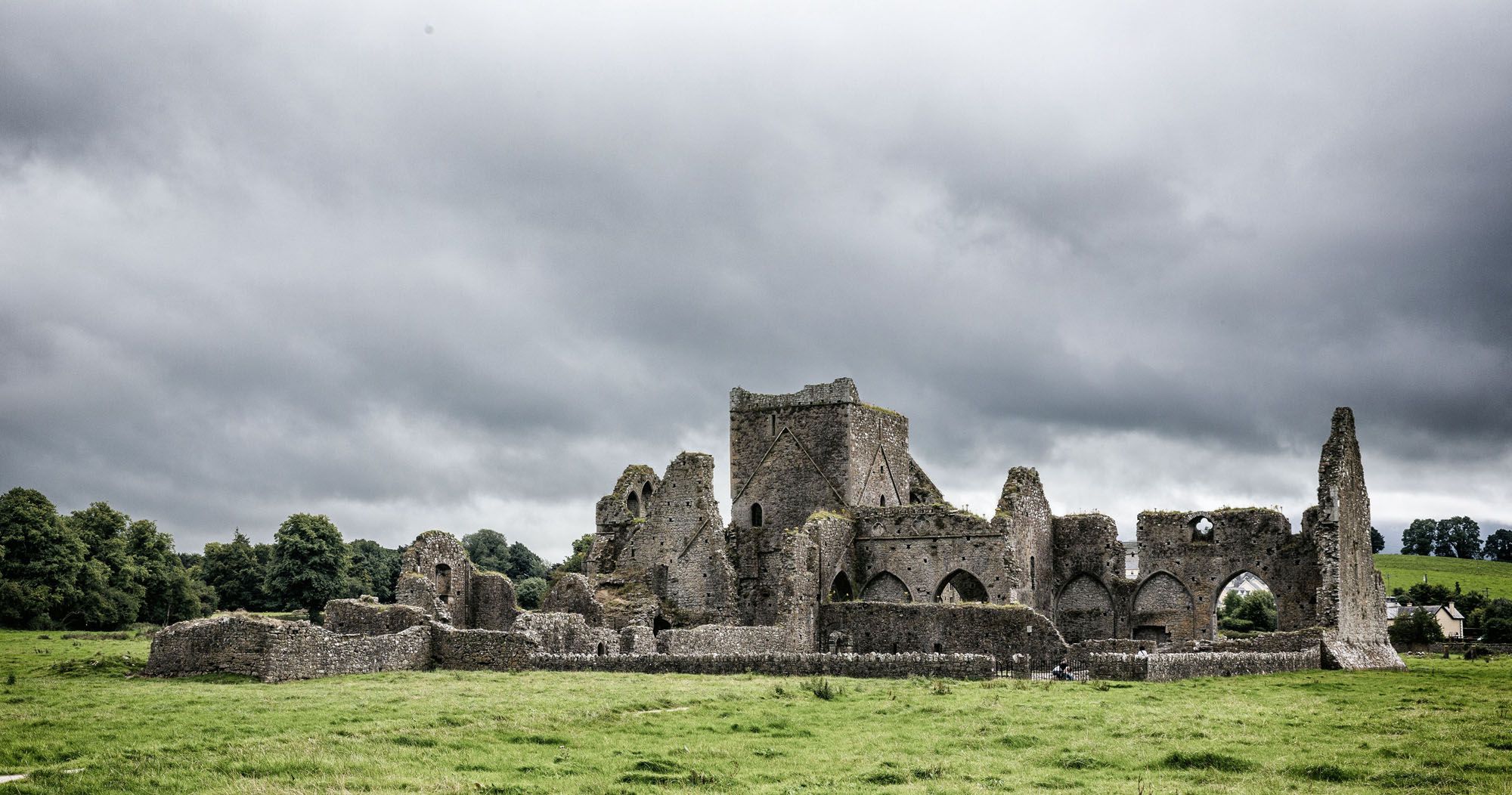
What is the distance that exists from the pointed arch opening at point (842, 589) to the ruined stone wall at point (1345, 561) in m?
16.6

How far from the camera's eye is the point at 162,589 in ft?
231

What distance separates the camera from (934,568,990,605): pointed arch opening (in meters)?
45.6

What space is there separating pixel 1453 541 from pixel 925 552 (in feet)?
433

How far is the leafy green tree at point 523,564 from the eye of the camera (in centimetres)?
10869

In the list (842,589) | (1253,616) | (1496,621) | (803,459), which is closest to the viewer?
(842,589)

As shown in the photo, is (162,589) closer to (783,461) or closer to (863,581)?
(783,461)

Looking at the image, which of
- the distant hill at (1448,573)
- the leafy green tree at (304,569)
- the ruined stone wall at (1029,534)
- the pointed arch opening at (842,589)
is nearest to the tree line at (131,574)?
the leafy green tree at (304,569)

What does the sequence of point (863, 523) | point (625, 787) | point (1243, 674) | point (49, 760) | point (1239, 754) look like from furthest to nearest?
point (863, 523)
point (1243, 674)
point (1239, 754)
point (49, 760)
point (625, 787)

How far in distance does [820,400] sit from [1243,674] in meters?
22.9

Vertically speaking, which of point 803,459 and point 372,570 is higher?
point 803,459

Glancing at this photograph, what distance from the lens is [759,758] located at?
16875 millimetres

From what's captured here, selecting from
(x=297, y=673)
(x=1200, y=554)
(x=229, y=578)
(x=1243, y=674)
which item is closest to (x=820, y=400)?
(x=1200, y=554)

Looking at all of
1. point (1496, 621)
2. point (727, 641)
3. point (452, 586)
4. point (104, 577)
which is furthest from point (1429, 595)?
point (104, 577)

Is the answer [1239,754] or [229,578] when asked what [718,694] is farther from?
[229,578]
